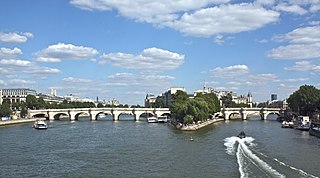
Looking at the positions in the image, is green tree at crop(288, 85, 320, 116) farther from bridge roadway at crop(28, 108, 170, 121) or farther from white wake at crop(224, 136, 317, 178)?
white wake at crop(224, 136, 317, 178)

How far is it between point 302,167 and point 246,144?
14.1 meters

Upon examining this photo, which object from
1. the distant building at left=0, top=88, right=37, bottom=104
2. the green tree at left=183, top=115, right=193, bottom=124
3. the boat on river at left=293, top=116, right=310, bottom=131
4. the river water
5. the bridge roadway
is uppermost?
the distant building at left=0, top=88, right=37, bottom=104

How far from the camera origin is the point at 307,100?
3580 inches

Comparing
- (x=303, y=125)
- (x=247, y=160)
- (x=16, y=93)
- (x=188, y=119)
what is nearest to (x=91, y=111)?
(x=188, y=119)

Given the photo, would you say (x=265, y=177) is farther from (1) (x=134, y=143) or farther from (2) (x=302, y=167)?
(1) (x=134, y=143)

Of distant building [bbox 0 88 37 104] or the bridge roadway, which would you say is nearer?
the bridge roadway

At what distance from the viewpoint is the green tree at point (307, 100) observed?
9024 centimetres

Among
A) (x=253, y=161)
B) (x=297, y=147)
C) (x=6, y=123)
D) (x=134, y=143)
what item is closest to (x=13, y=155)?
(x=134, y=143)

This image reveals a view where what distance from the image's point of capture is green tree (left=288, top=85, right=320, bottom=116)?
90244mm

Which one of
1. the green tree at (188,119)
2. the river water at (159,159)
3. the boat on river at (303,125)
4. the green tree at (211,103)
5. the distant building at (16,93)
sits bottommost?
the river water at (159,159)

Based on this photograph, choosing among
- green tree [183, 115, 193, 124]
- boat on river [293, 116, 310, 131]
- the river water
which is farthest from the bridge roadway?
the river water

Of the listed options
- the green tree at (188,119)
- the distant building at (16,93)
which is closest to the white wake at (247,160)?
the green tree at (188,119)

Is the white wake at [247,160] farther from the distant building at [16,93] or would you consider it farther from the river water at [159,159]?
the distant building at [16,93]

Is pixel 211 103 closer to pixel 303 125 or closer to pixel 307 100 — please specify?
pixel 307 100
